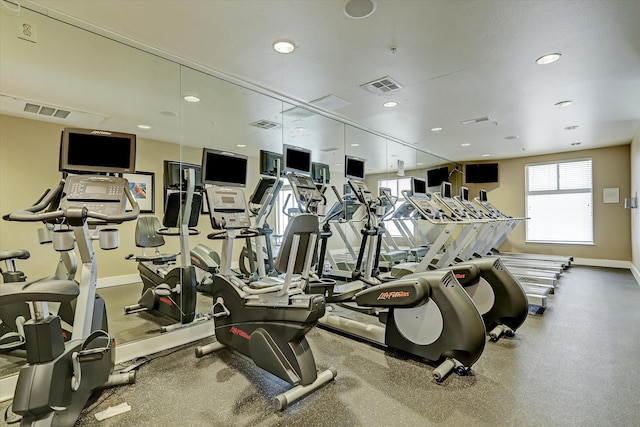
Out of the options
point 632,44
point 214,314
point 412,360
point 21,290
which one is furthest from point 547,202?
point 21,290

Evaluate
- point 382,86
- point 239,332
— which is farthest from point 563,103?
point 239,332

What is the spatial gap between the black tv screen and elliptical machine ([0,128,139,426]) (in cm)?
956

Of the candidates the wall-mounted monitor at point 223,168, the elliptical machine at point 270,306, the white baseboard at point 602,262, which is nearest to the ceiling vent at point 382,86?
the wall-mounted monitor at point 223,168

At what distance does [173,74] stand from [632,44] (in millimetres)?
4670

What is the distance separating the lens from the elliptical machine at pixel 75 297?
159 cm

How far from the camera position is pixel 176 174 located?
3.57m

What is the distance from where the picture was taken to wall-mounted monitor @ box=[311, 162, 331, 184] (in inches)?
201

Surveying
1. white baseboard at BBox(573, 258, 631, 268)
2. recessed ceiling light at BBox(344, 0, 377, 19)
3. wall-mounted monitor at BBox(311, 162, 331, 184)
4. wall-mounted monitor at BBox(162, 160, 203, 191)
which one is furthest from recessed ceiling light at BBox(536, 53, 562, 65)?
white baseboard at BBox(573, 258, 631, 268)

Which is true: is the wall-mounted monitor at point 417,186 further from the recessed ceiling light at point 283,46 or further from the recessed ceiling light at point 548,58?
the recessed ceiling light at point 283,46

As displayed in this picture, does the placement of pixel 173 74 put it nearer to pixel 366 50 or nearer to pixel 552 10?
pixel 366 50

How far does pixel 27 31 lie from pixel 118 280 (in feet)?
8.35

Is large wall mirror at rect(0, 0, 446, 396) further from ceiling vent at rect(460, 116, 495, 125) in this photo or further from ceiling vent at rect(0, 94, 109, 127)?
ceiling vent at rect(460, 116, 495, 125)

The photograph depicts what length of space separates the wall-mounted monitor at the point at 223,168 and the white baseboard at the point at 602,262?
898 centimetres

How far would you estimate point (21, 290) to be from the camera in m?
1.57
